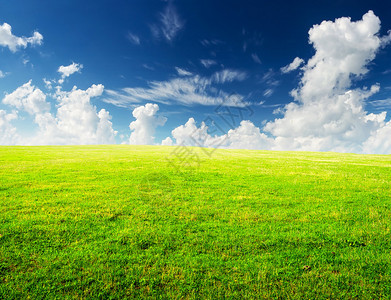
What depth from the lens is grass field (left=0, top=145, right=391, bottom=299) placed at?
15.8 feet

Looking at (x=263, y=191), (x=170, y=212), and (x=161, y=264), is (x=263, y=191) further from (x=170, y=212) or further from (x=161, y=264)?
(x=161, y=264)

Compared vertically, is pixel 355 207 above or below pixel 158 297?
above

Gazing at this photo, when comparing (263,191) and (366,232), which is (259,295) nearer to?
(366,232)

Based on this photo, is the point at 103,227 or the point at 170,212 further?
the point at 170,212

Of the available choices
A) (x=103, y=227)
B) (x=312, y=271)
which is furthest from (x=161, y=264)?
(x=312, y=271)

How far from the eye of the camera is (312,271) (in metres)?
5.36

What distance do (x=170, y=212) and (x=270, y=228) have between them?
4.64 m

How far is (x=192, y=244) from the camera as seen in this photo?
659 cm

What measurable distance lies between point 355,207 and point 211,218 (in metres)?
8.19

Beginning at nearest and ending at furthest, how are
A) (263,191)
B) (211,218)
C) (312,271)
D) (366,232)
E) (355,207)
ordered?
(312,271) < (366,232) < (211,218) < (355,207) < (263,191)

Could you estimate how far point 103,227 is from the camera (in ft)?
25.1

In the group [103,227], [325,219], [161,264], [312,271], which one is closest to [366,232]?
[325,219]

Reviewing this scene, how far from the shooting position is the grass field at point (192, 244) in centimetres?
481

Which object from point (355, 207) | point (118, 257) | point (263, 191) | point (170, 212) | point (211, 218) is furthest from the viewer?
point (263, 191)
